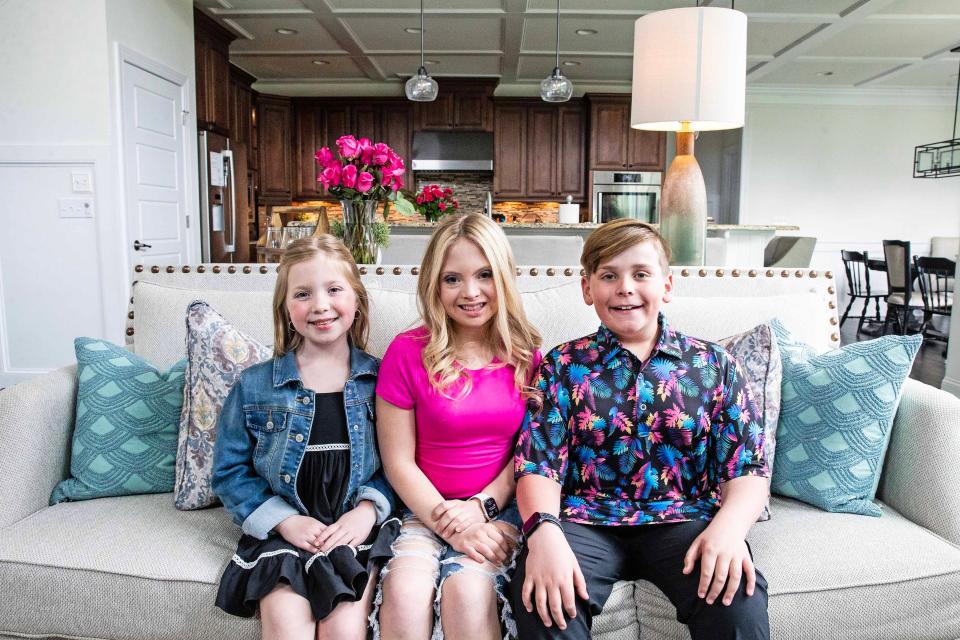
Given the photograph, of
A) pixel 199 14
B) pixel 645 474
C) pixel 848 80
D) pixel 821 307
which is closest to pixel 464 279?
pixel 645 474

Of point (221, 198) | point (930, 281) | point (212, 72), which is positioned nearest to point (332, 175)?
point (221, 198)

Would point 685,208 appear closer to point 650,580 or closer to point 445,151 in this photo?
point 650,580

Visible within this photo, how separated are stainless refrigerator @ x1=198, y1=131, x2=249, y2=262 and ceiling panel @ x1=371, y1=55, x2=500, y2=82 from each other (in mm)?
1704

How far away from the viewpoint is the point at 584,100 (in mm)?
7859

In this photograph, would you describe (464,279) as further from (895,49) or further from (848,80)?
(848,80)

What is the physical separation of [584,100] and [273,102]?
3.41m

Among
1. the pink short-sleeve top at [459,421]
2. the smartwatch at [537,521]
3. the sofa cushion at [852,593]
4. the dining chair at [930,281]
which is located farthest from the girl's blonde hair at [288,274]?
the dining chair at [930,281]

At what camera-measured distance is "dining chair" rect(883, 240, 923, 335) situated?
594 cm

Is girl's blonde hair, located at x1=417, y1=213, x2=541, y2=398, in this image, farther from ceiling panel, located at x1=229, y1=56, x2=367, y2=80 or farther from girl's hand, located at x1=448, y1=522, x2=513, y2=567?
ceiling panel, located at x1=229, y1=56, x2=367, y2=80

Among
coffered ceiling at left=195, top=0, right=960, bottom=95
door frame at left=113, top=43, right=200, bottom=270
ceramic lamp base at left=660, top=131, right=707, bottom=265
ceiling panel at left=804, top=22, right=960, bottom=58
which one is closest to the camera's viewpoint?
ceramic lamp base at left=660, top=131, right=707, bottom=265

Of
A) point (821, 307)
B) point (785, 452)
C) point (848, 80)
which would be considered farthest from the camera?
point (848, 80)

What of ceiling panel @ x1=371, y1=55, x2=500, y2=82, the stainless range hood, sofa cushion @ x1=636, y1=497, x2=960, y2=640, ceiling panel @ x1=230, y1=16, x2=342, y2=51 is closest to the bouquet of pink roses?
ceiling panel @ x1=230, y1=16, x2=342, y2=51

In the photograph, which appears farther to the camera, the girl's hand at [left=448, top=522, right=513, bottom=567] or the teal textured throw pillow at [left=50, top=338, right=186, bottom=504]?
the teal textured throw pillow at [left=50, top=338, right=186, bottom=504]

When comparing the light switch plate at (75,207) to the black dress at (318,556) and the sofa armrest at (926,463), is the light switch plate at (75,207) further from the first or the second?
the sofa armrest at (926,463)
